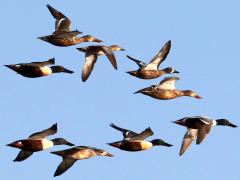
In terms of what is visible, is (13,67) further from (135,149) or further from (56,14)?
(56,14)

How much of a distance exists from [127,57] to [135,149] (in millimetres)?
4096

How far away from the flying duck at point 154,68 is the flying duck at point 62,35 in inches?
72.5

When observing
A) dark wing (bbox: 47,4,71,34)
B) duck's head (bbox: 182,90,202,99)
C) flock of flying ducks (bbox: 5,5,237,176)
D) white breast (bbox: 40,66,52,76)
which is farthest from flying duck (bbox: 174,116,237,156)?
dark wing (bbox: 47,4,71,34)

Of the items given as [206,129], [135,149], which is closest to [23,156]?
[135,149]

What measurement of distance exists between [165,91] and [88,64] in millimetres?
2583

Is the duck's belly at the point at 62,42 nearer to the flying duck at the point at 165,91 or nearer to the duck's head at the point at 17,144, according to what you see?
the flying duck at the point at 165,91

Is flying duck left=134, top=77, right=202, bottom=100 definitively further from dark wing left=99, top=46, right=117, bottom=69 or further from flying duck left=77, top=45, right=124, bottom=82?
flying duck left=77, top=45, right=124, bottom=82

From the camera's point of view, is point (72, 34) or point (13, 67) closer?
point (13, 67)

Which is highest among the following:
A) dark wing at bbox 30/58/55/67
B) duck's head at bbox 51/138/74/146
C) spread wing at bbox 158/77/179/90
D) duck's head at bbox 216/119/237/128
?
dark wing at bbox 30/58/55/67

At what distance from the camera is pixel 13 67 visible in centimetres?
2684

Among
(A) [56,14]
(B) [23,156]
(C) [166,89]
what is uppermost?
(A) [56,14]

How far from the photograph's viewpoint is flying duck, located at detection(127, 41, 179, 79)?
28.8m

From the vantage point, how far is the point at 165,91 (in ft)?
94.6

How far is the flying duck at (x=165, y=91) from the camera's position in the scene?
92.8 ft
